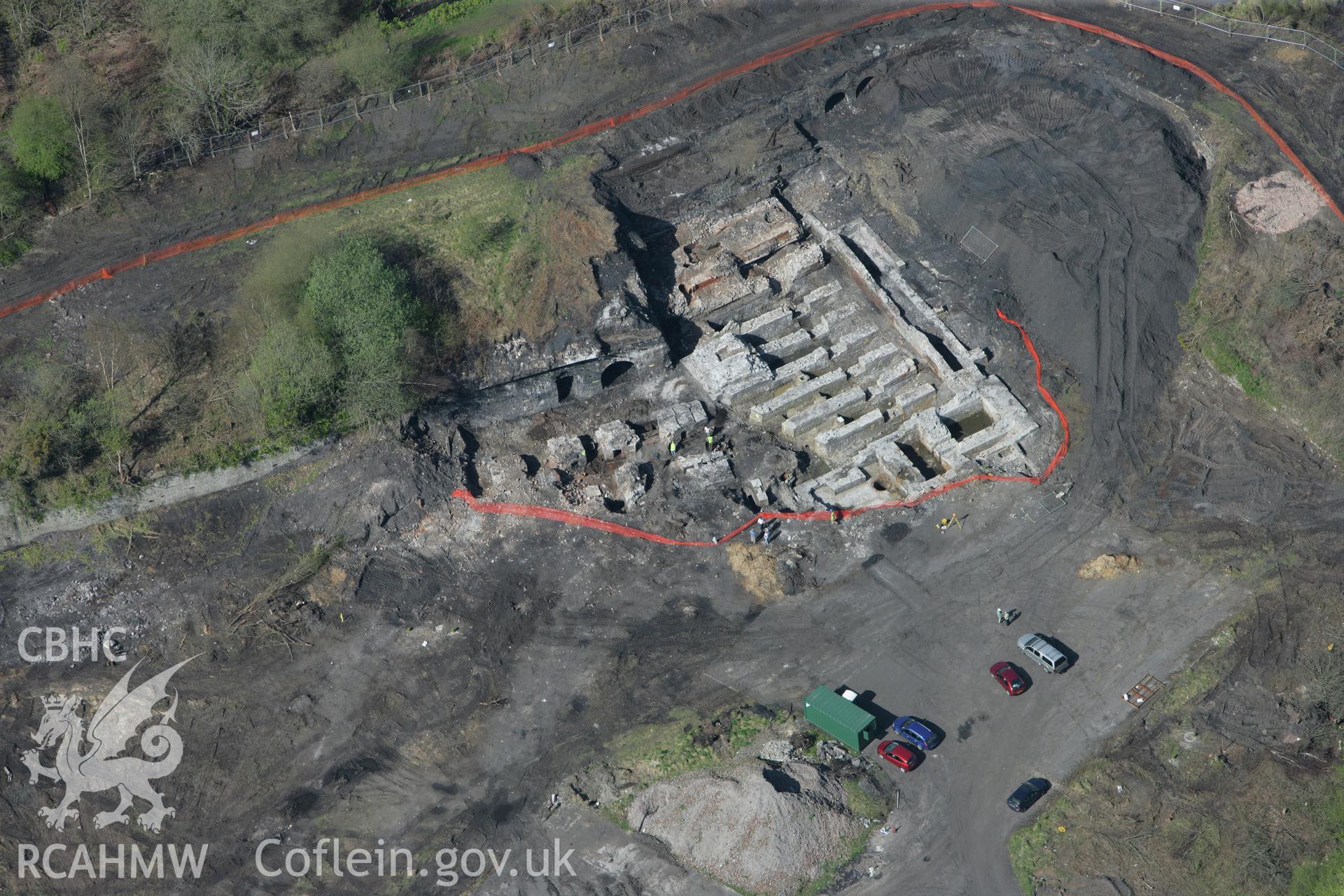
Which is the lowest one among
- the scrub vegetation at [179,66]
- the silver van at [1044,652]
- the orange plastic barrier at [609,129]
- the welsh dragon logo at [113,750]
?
the silver van at [1044,652]

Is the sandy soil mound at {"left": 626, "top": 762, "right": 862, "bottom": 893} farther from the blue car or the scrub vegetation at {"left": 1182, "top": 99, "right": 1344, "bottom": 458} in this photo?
the scrub vegetation at {"left": 1182, "top": 99, "right": 1344, "bottom": 458}

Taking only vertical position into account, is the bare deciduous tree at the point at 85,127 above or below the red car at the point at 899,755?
above

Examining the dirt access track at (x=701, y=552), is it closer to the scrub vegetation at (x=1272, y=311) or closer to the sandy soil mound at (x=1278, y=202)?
the scrub vegetation at (x=1272, y=311)

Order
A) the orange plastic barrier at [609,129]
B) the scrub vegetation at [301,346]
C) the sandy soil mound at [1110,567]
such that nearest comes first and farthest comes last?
the sandy soil mound at [1110,567] → the scrub vegetation at [301,346] → the orange plastic barrier at [609,129]

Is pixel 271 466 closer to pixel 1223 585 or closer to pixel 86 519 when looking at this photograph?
pixel 86 519

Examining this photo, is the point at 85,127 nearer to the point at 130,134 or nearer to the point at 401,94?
the point at 130,134

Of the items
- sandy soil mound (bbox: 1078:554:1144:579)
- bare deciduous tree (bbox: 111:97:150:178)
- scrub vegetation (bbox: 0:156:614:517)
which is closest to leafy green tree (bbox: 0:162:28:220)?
bare deciduous tree (bbox: 111:97:150:178)

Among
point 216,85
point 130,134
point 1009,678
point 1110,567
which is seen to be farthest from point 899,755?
point 130,134

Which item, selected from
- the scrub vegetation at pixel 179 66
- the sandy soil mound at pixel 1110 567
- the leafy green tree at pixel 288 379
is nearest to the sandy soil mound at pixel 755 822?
the sandy soil mound at pixel 1110 567
